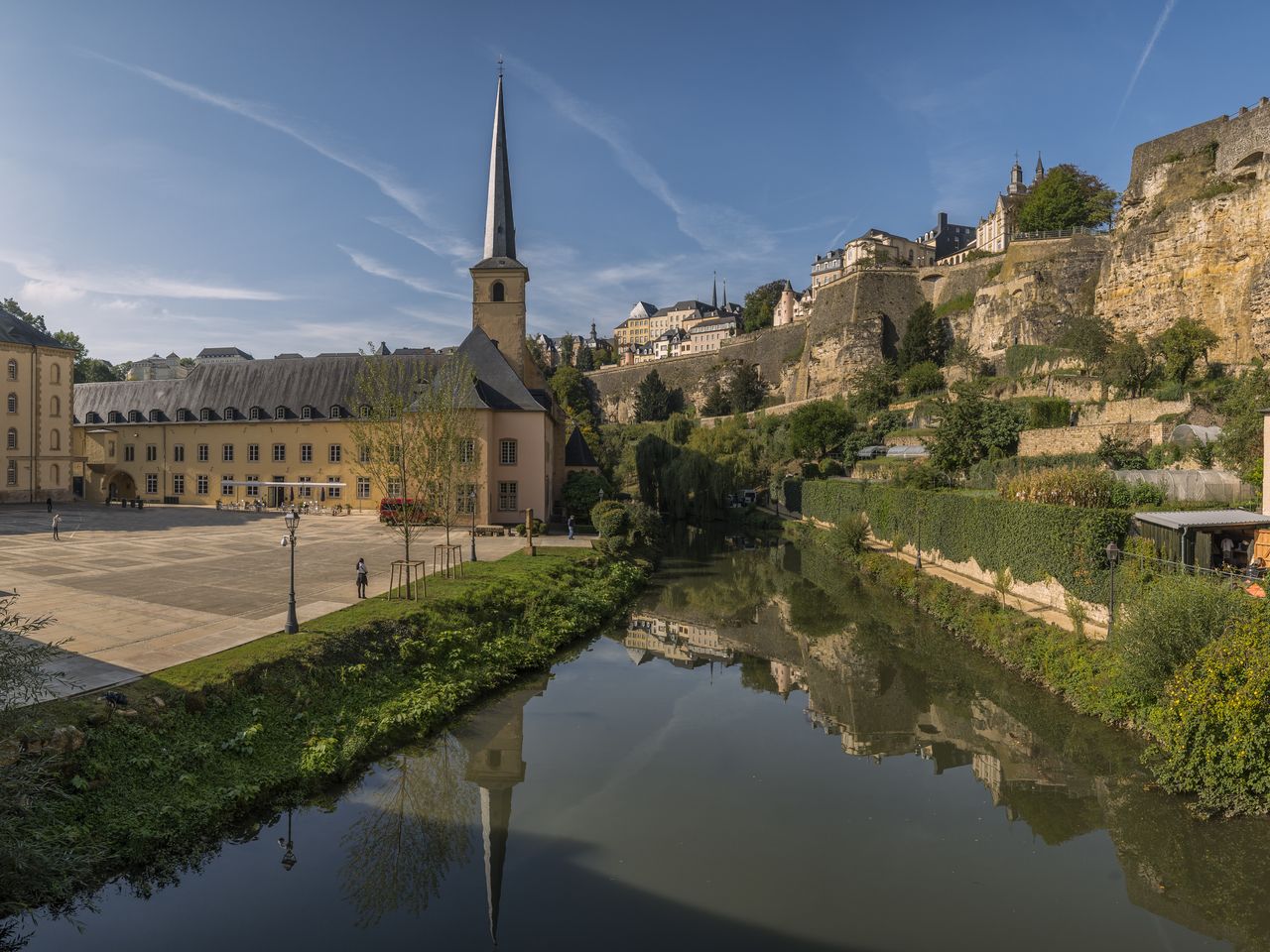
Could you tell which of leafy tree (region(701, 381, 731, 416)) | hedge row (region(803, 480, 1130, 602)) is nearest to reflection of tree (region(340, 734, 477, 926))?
hedge row (region(803, 480, 1130, 602))

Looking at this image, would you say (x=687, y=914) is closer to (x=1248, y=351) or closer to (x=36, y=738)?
(x=36, y=738)

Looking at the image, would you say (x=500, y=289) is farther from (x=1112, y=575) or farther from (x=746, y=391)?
(x=746, y=391)

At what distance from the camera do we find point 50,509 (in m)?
35.8

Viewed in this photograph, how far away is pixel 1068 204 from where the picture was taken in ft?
207

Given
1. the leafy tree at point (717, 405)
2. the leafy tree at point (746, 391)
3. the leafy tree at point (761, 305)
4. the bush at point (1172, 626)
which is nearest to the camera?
the bush at point (1172, 626)

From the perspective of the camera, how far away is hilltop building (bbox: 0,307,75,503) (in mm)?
39125

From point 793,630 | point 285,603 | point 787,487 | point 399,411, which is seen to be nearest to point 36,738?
point 285,603

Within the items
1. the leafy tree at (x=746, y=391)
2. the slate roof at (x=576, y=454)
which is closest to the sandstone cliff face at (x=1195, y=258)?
the slate roof at (x=576, y=454)

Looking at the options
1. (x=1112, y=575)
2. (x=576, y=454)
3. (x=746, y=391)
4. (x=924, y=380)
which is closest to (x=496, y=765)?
(x=1112, y=575)

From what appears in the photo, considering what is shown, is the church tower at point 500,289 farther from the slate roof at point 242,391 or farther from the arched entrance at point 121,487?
the arched entrance at point 121,487

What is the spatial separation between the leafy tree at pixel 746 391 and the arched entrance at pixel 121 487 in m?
53.4

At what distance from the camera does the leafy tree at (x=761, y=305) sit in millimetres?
101812

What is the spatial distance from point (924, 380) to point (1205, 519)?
43.2 m

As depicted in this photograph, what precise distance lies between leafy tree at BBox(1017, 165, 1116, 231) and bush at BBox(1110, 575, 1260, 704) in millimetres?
62810
